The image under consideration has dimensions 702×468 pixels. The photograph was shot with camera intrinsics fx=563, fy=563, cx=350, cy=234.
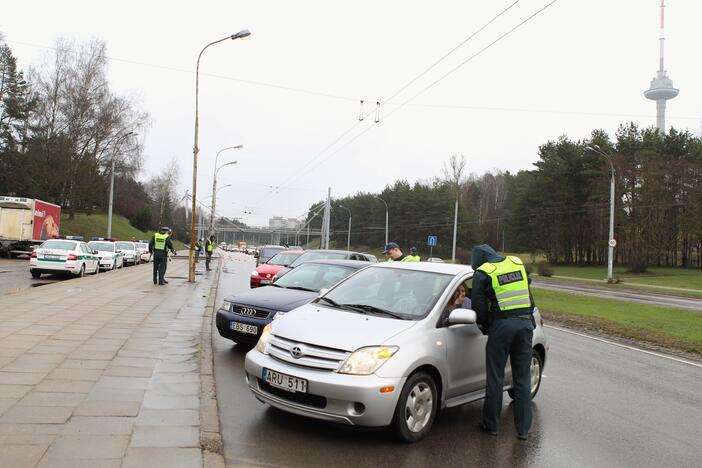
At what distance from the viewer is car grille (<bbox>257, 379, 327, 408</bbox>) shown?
4598 mm

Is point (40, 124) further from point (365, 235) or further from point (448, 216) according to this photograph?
point (365, 235)

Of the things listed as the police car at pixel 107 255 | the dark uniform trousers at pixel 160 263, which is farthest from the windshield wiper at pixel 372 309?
the police car at pixel 107 255

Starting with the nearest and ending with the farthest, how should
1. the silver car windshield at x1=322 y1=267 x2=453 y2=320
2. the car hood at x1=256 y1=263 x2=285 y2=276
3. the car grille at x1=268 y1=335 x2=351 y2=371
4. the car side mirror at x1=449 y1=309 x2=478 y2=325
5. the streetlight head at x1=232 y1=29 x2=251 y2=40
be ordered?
1. the car grille at x1=268 y1=335 x2=351 y2=371
2. the car side mirror at x1=449 y1=309 x2=478 y2=325
3. the silver car windshield at x1=322 y1=267 x2=453 y2=320
4. the car hood at x1=256 y1=263 x2=285 y2=276
5. the streetlight head at x1=232 y1=29 x2=251 y2=40

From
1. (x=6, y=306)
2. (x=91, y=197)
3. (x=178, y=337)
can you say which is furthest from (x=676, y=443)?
(x=91, y=197)

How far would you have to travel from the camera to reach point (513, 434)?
5.28 m

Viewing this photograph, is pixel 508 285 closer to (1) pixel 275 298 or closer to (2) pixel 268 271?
(1) pixel 275 298

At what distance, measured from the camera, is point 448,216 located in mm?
77500

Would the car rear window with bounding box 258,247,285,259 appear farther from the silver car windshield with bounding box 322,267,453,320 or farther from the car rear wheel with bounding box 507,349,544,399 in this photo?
the car rear wheel with bounding box 507,349,544,399

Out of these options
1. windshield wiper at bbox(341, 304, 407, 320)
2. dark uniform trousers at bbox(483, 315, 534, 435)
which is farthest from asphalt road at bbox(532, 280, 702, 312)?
windshield wiper at bbox(341, 304, 407, 320)

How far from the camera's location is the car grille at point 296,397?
4598 mm

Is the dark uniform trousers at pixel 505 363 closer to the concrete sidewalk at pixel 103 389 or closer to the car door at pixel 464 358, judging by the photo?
the car door at pixel 464 358

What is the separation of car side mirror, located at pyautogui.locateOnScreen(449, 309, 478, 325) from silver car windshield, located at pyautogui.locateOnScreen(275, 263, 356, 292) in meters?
4.15

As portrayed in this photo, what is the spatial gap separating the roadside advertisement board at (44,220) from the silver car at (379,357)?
31.8 metres

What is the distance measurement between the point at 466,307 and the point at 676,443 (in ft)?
7.39
